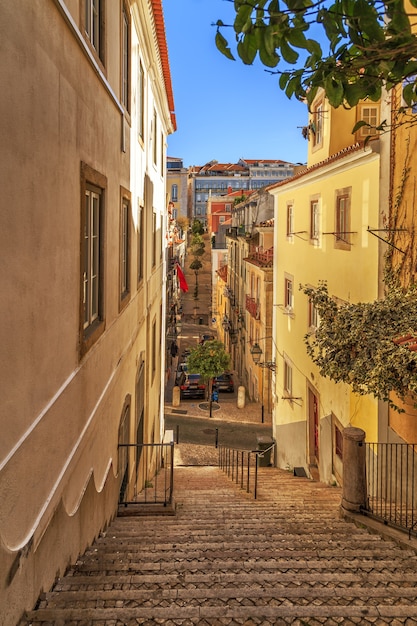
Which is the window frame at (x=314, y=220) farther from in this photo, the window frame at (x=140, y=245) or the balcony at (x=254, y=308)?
the balcony at (x=254, y=308)

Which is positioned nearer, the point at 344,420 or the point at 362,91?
the point at 362,91

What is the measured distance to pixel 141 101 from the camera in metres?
11.8

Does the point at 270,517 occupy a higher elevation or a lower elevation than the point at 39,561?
lower

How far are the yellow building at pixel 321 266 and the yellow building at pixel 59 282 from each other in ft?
11.7

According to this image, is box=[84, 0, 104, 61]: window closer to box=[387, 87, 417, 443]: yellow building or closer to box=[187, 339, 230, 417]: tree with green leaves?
box=[387, 87, 417, 443]: yellow building

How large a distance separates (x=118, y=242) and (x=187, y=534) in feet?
14.3

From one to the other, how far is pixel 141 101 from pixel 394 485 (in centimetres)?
953

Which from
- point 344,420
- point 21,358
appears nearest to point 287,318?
point 344,420

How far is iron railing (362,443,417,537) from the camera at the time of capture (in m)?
7.73

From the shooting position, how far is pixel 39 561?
4293mm

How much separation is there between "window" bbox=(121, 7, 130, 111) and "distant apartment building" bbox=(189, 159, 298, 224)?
323ft

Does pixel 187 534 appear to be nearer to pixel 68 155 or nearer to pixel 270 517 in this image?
pixel 270 517

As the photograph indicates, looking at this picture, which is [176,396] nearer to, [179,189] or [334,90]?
[334,90]

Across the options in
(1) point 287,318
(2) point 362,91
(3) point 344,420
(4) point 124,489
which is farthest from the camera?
(1) point 287,318
